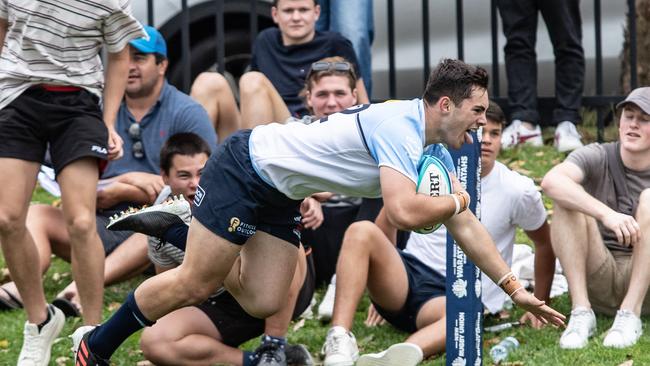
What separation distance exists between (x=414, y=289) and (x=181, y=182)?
1.31 meters

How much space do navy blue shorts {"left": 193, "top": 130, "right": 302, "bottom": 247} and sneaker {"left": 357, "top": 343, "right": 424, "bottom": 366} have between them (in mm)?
810

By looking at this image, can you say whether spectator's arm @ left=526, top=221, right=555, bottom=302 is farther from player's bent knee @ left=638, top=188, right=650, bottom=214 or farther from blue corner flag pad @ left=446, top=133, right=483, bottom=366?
blue corner flag pad @ left=446, top=133, right=483, bottom=366

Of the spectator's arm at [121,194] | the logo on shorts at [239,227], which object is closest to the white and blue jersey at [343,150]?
the logo on shorts at [239,227]

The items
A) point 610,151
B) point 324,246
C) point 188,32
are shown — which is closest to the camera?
point 610,151

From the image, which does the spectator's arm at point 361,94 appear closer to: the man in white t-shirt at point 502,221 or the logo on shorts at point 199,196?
the man in white t-shirt at point 502,221

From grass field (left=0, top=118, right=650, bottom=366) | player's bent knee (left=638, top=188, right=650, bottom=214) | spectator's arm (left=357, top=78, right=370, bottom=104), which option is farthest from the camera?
spectator's arm (left=357, top=78, right=370, bottom=104)

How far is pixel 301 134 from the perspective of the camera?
5578 millimetres

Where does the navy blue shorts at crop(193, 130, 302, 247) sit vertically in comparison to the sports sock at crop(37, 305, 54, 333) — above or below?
above

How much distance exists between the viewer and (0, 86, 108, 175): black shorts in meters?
6.29

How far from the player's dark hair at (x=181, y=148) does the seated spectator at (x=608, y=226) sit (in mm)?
1777

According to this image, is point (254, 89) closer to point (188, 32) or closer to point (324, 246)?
point (324, 246)

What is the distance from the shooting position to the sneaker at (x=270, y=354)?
6242 mm

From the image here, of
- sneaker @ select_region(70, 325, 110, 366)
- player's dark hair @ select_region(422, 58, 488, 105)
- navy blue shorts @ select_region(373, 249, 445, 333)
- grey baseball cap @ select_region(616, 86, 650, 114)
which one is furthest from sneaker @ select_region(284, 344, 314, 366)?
grey baseball cap @ select_region(616, 86, 650, 114)

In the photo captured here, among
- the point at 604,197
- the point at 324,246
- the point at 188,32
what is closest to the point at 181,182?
the point at 324,246
